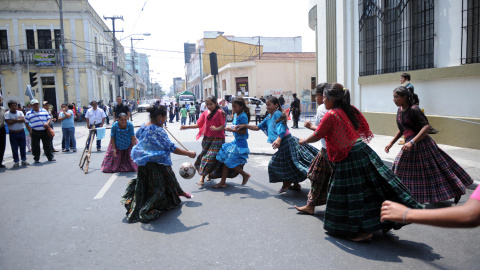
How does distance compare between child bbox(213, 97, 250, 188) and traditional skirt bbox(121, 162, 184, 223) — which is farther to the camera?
child bbox(213, 97, 250, 188)

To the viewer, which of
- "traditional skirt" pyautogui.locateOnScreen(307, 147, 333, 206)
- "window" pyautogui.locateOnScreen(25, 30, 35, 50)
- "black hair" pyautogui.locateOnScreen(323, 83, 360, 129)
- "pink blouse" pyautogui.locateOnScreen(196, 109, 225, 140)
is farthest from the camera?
"window" pyautogui.locateOnScreen(25, 30, 35, 50)

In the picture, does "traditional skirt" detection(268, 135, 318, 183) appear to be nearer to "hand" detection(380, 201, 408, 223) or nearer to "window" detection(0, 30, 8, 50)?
"hand" detection(380, 201, 408, 223)

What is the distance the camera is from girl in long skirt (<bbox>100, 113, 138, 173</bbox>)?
8.44 m

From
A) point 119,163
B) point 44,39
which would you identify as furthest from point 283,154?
point 44,39

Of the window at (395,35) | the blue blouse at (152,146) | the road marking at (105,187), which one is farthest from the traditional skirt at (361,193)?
the window at (395,35)

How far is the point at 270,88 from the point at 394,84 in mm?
23512

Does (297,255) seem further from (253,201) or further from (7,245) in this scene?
(7,245)

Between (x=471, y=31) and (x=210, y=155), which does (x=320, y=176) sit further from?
(x=471, y=31)

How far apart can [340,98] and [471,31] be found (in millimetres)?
7016

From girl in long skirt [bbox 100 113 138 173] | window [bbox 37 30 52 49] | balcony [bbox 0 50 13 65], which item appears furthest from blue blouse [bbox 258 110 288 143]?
balcony [bbox 0 50 13 65]

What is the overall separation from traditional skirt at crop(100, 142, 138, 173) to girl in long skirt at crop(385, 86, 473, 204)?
19.0 feet

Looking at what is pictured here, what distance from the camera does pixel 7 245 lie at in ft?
13.7

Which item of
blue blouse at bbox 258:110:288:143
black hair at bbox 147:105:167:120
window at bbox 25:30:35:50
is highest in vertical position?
window at bbox 25:30:35:50

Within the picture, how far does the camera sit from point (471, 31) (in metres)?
8.97
